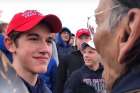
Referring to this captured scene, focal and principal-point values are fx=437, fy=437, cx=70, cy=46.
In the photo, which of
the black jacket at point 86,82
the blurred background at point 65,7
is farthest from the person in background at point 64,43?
the black jacket at point 86,82

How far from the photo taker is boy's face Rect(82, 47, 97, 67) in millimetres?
5116

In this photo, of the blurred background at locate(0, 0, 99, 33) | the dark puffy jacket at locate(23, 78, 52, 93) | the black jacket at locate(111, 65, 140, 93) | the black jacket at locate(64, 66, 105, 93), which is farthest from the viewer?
the blurred background at locate(0, 0, 99, 33)

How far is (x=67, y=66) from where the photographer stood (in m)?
6.41

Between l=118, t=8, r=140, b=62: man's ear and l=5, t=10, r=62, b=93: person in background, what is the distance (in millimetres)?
1398

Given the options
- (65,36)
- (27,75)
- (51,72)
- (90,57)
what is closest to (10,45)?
(27,75)

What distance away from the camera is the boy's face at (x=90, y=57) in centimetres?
512

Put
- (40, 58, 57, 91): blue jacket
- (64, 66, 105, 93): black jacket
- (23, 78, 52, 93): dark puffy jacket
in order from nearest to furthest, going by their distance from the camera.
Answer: (23, 78, 52, 93): dark puffy jacket → (64, 66, 105, 93): black jacket → (40, 58, 57, 91): blue jacket

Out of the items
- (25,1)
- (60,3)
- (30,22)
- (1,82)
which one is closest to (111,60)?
(1,82)

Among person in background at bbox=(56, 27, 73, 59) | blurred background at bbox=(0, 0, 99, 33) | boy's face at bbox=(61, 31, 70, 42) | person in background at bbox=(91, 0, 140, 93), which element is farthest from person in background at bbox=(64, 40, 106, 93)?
blurred background at bbox=(0, 0, 99, 33)

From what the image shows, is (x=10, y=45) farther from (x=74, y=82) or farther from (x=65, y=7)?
(x=65, y=7)

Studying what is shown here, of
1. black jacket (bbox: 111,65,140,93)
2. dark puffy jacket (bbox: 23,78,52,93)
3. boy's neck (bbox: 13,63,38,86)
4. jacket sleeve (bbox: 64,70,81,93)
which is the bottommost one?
jacket sleeve (bbox: 64,70,81,93)

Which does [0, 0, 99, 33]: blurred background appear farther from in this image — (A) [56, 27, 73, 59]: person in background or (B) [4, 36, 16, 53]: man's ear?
(B) [4, 36, 16, 53]: man's ear

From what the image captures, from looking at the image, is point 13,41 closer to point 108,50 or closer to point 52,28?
point 52,28

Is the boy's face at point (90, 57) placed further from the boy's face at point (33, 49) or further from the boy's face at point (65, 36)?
the boy's face at point (65, 36)
